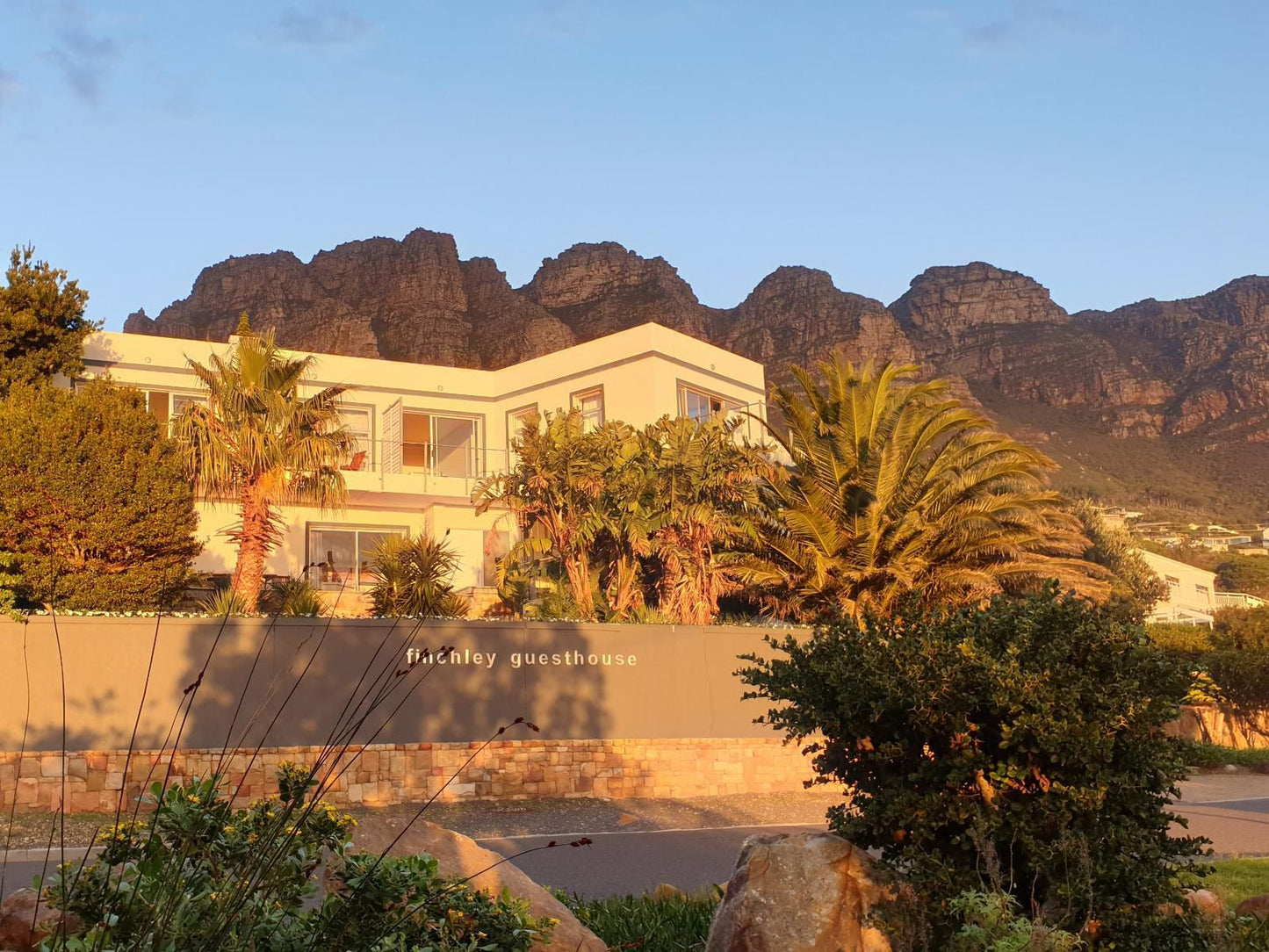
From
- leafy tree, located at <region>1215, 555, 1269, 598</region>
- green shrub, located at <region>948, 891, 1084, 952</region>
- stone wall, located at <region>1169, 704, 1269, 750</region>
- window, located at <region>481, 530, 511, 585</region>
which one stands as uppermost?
window, located at <region>481, 530, 511, 585</region>

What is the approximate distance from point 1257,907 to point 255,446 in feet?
56.8

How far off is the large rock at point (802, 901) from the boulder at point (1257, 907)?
2927mm

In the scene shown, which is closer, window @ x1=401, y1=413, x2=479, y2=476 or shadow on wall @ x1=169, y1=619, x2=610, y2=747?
shadow on wall @ x1=169, y1=619, x2=610, y2=747

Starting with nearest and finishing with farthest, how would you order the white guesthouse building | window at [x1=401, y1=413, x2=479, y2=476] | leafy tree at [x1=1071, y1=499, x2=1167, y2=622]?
the white guesthouse building < window at [x1=401, y1=413, x2=479, y2=476] < leafy tree at [x1=1071, y1=499, x2=1167, y2=622]

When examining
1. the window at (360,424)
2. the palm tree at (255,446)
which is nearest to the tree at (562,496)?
the palm tree at (255,446)

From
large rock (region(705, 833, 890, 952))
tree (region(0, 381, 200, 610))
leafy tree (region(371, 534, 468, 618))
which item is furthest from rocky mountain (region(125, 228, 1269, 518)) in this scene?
large rock (region(705, 833, 890, 952))

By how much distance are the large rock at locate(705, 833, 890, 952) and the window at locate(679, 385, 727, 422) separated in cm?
2487

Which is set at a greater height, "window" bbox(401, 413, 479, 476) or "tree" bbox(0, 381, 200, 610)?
"window" bbox(401, 413, 479, 476)

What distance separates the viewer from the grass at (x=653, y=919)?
800 centimetres

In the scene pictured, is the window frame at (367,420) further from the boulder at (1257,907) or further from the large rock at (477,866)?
the boulder at (1257,907)

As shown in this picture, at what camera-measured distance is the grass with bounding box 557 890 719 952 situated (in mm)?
8000

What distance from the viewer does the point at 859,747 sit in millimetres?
7410

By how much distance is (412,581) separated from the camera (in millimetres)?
21891

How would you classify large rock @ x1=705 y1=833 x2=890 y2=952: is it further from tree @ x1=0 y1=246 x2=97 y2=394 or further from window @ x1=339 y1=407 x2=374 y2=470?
window @ x1=339 y1=407 x2=374 y2=470
